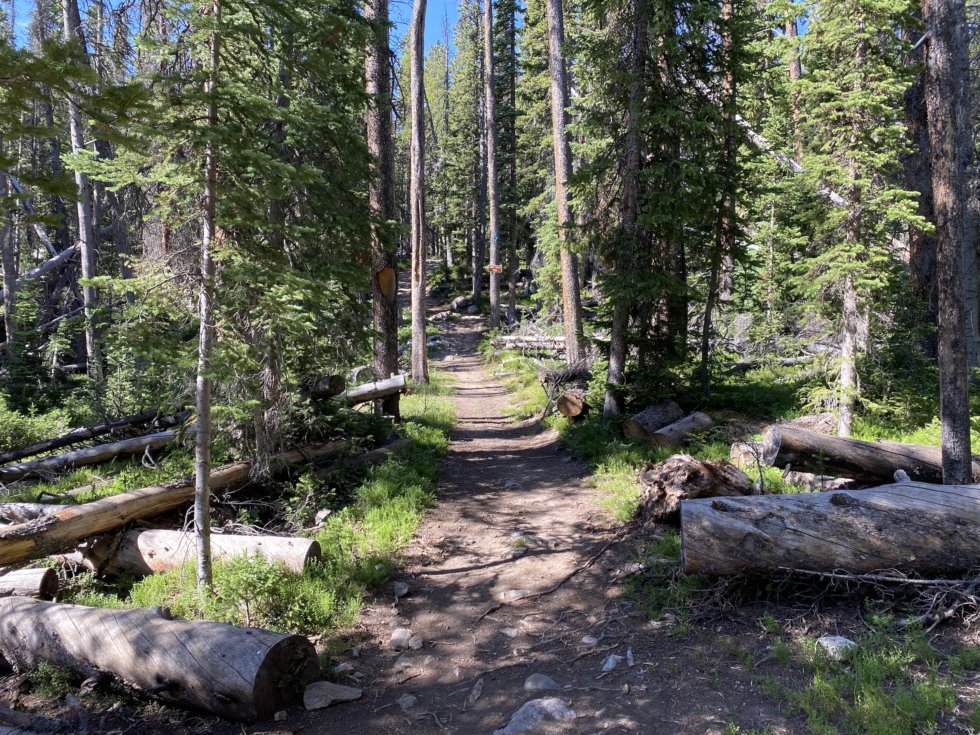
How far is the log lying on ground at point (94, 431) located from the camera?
29.8 ft

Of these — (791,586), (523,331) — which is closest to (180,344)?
(791,586)

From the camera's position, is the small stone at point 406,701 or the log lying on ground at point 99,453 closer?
the small stone at point 406,701

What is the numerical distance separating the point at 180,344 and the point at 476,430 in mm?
8982

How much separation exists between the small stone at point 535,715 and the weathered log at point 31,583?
475cm

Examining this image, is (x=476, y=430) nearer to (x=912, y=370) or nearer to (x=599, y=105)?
(x=599, y=105)

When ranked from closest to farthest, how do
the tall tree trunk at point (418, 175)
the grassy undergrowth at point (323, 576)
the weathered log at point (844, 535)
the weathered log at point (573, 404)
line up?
the weathered log at point (844, 535) < the grassy undergrowth at point (323, 576) < the weathered log at point (573, 404) < the tall tree trunk at point (418, 175)

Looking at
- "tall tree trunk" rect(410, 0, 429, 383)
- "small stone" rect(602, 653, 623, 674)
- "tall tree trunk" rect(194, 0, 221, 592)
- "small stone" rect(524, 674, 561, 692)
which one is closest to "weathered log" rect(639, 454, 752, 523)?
"small stone" rect(602, 653, 623, 674)

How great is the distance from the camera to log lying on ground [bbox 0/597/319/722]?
4.26 metres

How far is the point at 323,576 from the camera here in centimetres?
616

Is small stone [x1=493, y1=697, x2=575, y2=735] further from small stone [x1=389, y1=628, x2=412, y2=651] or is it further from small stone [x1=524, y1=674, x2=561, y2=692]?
small stone [x1=389, y1=628, x2=412, y2=651]

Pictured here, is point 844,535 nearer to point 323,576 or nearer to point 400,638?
point 400,638

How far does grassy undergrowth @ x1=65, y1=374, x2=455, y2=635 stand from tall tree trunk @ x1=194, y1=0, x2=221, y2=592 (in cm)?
41

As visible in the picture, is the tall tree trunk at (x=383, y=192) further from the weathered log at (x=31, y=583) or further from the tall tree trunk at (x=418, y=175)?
the weathered log at (x=31, y=583)

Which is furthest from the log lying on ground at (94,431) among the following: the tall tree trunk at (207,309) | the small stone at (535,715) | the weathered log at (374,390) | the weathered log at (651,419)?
the weathered log at (651,419)
